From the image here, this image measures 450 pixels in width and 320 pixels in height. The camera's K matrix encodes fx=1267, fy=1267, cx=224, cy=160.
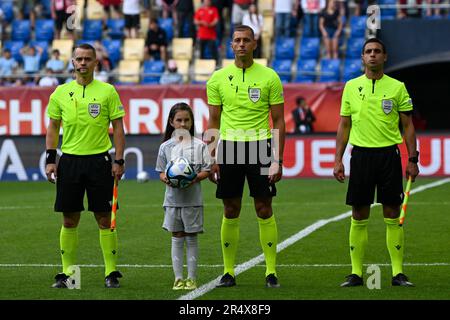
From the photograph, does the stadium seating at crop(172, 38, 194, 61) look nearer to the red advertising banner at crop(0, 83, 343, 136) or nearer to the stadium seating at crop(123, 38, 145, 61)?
the stadium seating at crop(123, 38, 145, 61)

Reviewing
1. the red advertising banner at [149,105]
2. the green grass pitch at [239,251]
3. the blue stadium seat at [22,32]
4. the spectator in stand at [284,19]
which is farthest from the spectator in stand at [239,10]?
the green grass pitch at [239,251]

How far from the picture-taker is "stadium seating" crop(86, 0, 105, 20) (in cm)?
3159

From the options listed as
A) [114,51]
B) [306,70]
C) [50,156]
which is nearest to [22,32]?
[114,51]

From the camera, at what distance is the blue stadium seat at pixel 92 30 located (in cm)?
3116

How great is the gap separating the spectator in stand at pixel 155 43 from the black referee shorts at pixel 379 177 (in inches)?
745

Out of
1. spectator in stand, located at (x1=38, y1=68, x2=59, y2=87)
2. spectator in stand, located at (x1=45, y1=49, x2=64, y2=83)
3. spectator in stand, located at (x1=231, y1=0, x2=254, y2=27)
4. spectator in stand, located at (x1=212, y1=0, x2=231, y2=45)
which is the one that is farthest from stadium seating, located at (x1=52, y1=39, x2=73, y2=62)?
spectator in stand, located at (x1=231, y1=0, x2=254, y2=27)

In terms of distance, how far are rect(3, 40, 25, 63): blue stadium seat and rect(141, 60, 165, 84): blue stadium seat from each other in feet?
10.8

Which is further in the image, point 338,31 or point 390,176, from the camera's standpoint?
point 338,31

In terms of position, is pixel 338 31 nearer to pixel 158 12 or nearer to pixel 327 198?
pixel 158 12

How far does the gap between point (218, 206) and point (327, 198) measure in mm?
2294

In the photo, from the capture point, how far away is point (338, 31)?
28.9m

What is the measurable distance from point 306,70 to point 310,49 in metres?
0.71
